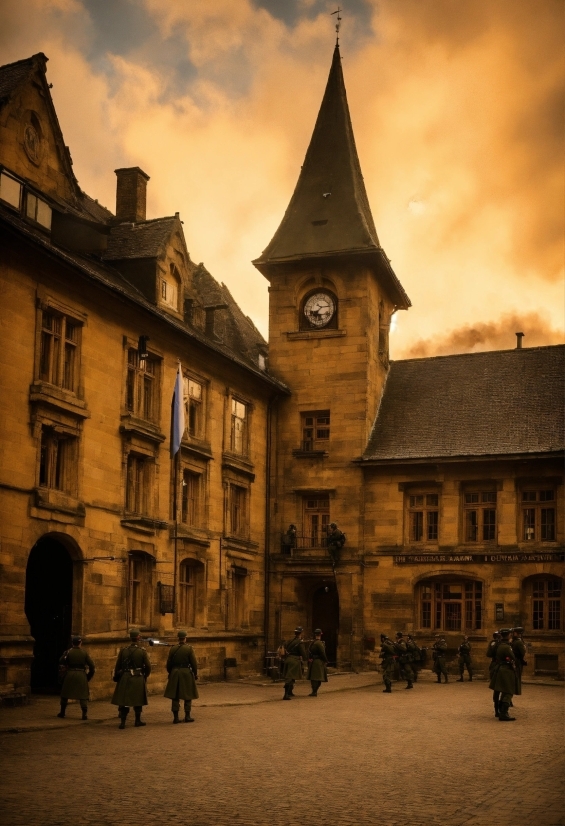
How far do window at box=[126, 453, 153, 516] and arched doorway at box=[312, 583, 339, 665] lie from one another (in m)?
11.2

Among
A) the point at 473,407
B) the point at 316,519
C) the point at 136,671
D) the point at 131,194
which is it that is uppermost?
the point at 131,194

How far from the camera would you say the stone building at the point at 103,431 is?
25.0 metres

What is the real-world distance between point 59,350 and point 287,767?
14.1 meters

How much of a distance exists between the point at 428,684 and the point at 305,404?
11220 mm

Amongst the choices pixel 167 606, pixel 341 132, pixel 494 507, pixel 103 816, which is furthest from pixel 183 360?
pixel 103 816

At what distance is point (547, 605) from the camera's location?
1452 inches

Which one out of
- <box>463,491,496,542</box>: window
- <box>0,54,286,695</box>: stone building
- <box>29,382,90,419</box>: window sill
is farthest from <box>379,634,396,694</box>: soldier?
<box>29,382,90,419</box>: window sill

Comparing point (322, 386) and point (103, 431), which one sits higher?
point (322, 386)

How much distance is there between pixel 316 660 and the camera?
93.1ft

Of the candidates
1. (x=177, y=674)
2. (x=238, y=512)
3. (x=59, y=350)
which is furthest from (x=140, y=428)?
(x=177, y=674)

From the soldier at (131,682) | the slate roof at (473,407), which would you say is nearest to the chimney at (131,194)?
the slate roof at (473,407)

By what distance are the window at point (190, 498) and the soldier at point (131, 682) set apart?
40.2 feet

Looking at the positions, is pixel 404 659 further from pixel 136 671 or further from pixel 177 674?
pixel 136 671

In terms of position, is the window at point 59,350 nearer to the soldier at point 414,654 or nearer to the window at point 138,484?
the window at point 138,484
